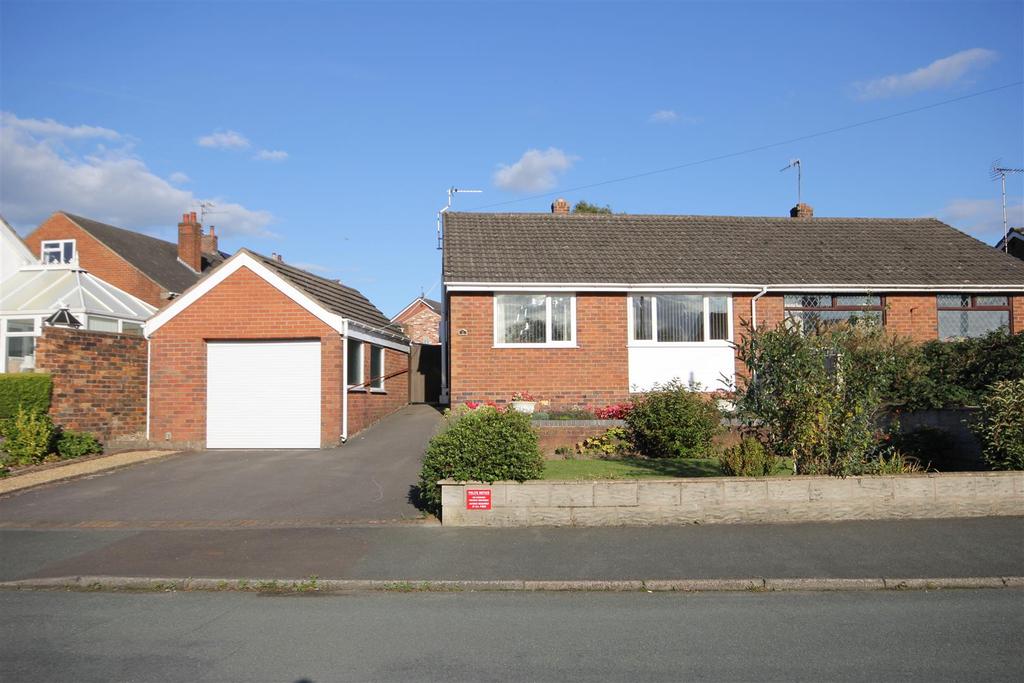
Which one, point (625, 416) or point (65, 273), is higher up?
point (65, 273)

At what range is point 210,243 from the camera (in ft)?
138


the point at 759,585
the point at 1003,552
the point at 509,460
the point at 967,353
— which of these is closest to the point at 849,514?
the point at 1003,552

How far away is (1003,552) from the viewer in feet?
28.4

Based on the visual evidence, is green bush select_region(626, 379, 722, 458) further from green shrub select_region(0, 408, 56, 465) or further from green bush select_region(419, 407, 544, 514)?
green shrub select_region(0, 408, 56, 465)

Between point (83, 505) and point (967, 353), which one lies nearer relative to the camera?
point (83, 505)

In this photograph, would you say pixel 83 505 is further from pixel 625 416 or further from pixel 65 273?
pixel 65 273

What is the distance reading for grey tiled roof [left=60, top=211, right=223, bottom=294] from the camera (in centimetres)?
3322

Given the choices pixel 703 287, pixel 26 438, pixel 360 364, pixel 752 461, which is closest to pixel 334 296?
pixel 360 364

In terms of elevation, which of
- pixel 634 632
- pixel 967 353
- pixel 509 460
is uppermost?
pixel 967 353

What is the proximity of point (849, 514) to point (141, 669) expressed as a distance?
837cm

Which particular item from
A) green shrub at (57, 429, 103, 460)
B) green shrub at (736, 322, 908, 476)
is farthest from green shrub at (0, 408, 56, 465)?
green shrub at (736, 322, 908, 476)

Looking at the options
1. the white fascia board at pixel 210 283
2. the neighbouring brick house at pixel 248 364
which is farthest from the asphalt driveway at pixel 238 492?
the white fascia board at pixel 210 283

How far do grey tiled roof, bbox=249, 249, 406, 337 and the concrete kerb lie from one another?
32.9ft

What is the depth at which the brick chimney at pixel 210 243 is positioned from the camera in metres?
41.5
